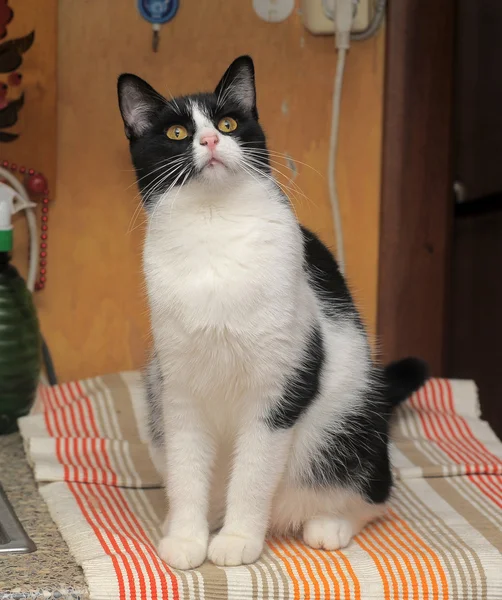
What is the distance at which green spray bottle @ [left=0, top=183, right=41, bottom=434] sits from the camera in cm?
149

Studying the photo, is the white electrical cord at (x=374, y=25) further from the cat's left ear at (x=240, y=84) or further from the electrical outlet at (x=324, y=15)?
the cat's left ear at (x=240, y=84)

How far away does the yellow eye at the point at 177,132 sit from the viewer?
3.28 ft

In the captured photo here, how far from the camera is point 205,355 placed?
1.01 metres

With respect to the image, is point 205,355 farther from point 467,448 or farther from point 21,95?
point 21,95

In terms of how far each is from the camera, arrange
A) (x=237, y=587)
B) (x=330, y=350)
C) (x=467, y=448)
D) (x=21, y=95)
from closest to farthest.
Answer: (x=237, y=587), (x=330, y=350), (x=467, y=448), (x=21, y=95)

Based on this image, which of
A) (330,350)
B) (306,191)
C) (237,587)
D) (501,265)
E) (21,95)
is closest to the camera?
(237,587)

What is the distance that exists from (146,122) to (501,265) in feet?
3.51

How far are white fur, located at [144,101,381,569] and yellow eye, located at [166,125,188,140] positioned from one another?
0.02 m

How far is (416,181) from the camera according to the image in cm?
176

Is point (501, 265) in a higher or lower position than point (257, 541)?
higher

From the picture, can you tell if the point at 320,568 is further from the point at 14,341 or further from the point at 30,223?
the point at 30,223

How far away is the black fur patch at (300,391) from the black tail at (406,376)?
39 centimetres

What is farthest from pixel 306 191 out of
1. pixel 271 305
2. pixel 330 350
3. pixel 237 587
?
pixel 237 587

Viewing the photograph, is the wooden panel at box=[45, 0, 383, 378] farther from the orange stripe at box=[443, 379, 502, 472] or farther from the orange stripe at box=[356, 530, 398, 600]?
the orange stripe at box=[356, 530, 398, 600]
